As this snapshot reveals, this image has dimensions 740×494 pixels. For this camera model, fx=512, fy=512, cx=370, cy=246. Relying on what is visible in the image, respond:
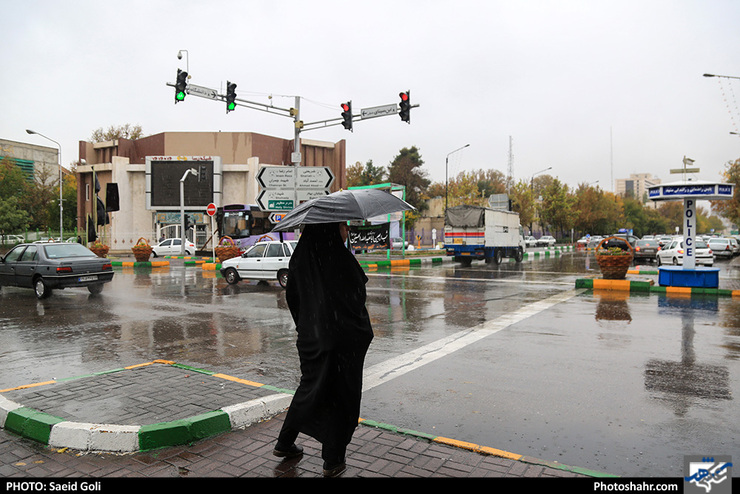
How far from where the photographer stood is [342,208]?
3.72m

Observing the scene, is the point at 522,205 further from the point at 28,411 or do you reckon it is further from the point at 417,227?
the point at 28,411

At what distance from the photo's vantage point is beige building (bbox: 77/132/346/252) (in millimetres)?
42781

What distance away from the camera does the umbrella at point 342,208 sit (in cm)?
360

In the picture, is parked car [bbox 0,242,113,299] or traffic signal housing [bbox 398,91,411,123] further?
traffic signal housing [bbox 398,91,411,123]

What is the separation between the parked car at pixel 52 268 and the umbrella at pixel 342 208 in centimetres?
1198

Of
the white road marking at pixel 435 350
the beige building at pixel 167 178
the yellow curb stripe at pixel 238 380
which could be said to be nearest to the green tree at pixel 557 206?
the beige building at pixel 167 178

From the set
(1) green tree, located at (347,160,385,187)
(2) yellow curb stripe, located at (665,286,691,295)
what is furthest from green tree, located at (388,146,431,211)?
(2) yellow curb stripe, located at (665,286,691,295)

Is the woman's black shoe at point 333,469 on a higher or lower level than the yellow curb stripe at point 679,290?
lower

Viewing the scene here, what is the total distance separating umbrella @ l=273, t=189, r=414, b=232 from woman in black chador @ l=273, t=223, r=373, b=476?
0.12m

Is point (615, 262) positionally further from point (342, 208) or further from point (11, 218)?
point (11, 218)

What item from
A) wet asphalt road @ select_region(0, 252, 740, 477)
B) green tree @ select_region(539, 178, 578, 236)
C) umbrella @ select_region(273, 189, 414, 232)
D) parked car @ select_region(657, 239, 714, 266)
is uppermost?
green tree @ select_region(539, 178, 578, 236)

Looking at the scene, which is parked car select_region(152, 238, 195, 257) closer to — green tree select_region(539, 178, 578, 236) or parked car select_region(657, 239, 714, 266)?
parked car select_region(657, 239, 714, 266)

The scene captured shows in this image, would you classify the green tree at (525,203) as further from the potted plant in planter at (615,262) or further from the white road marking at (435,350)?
the white road marking at (435,350)
